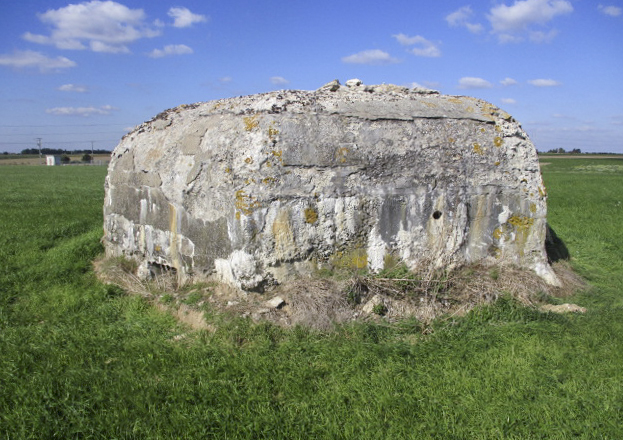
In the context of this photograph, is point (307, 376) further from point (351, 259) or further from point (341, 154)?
point (341, 154)

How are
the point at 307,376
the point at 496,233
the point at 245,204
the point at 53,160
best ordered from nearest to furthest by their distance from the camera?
the point at 307,376, the point at 245,204, the point at 496,233, the point at 53,160

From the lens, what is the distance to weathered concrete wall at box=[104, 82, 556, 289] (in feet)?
15.6

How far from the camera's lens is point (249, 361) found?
12.4ft

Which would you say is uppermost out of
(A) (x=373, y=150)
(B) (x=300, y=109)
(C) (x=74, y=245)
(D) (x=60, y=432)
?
(B) (x=300, y=109)

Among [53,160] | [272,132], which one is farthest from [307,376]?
[53,160]

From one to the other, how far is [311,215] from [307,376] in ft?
5.63

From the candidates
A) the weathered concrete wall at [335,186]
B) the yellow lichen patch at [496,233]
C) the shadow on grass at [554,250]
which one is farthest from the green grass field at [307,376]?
the shadow on grass at [554,250]

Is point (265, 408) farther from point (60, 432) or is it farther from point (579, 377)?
point (579, 377)

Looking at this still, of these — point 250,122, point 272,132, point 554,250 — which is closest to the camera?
point 272,132

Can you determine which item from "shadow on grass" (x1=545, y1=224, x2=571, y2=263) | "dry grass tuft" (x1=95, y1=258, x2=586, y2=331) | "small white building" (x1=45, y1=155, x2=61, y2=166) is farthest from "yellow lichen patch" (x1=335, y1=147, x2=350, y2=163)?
"small white building" (x1=45, y1=155, x2=61, y2=166)

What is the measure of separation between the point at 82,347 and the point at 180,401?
135cm

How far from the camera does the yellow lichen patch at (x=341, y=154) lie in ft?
16.0

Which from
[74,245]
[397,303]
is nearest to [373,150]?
[397,303]

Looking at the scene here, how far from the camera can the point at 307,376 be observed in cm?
359
